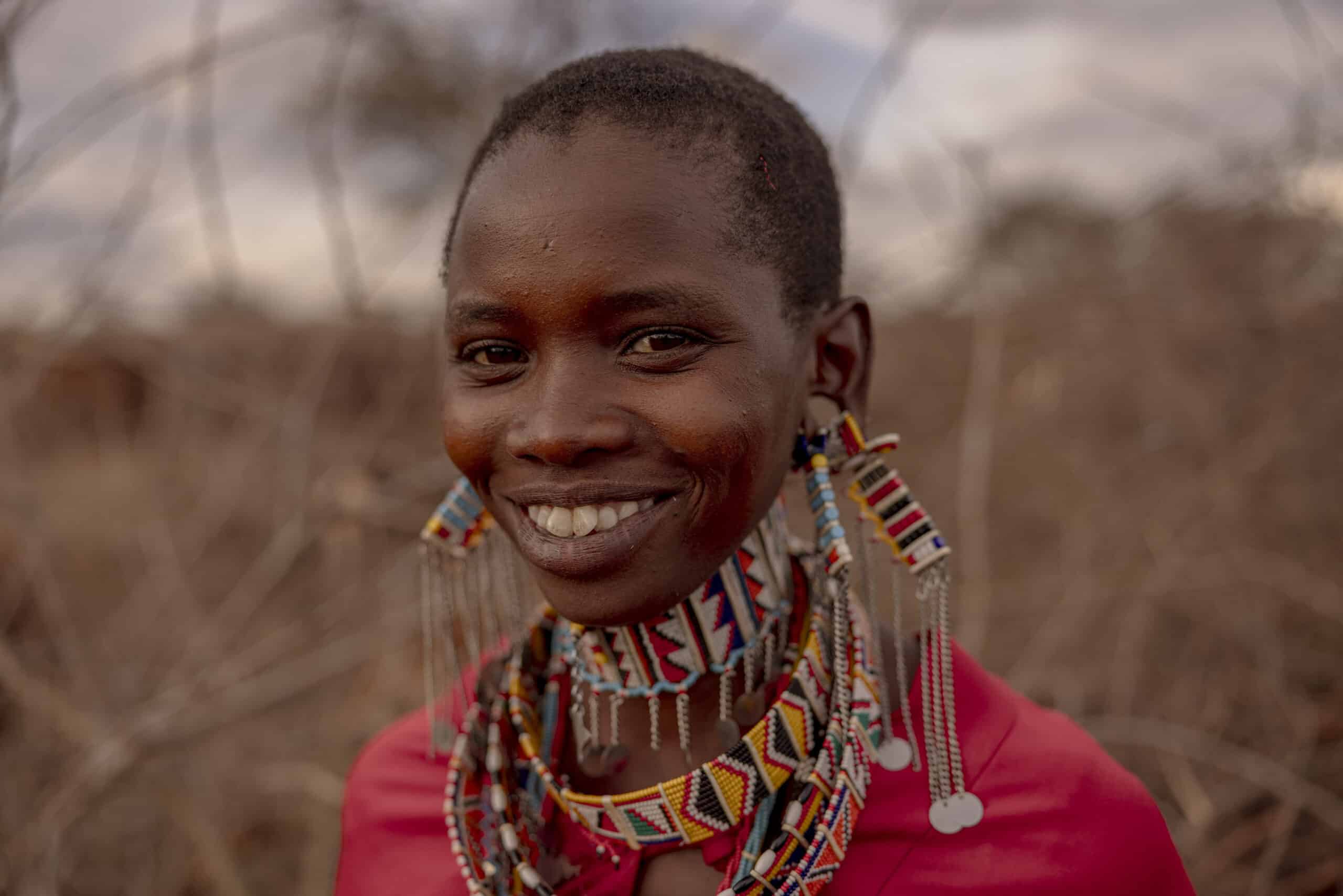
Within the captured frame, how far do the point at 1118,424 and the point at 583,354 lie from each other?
4838 millimetres

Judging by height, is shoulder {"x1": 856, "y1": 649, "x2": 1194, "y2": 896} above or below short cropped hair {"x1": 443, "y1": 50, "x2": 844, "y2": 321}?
below

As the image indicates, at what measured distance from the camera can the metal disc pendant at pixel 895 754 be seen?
1357 millimetres

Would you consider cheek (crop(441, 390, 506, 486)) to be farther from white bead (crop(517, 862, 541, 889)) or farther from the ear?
white bead (crop(517, 862, 541, 889))

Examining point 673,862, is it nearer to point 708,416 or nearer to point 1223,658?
point 708,416

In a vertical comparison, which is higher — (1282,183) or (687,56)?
(687,56)

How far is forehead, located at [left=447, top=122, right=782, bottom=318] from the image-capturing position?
1.14 meters

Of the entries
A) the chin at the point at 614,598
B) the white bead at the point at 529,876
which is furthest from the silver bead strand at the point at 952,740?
the white bead at the point at 529,876

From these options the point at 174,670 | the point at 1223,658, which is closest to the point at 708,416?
the point at 174,670

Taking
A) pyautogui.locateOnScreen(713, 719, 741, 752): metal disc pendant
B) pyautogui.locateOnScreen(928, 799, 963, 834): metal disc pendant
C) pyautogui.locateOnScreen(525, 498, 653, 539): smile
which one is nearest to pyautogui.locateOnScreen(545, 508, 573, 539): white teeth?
pyautogui.locateOnScreen(525, 498, 653, 539): smile

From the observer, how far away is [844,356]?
1.42m

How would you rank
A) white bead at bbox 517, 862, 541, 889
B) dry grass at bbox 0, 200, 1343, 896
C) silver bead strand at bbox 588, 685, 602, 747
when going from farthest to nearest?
dry grass at bbox 0, 200, 1343, 896
silver bead strand at bbox 588, 685, 602, 747
white bead at bbox 517, 862, 541, 889

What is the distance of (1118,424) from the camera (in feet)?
17.3

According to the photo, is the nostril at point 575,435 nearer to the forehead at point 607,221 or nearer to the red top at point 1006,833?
the forehead at point 607,221

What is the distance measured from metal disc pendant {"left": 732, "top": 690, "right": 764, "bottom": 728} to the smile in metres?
0.36
